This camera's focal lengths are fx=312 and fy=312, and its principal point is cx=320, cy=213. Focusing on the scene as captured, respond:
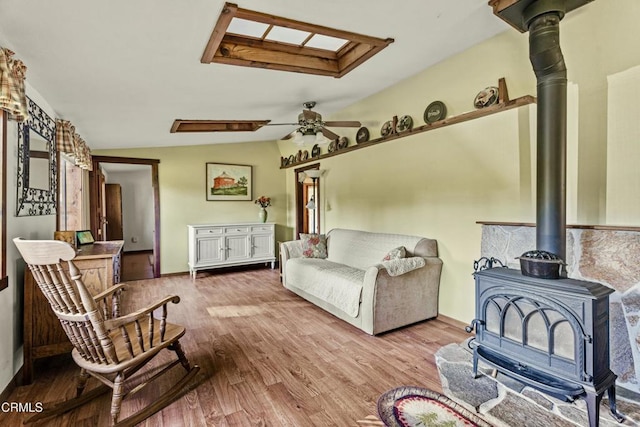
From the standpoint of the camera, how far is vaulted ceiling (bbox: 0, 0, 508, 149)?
5.57ft

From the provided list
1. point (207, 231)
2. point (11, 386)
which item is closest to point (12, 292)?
point (11, 386)

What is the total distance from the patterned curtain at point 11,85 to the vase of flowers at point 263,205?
13.8ft

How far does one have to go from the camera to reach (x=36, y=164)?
8.07 feet

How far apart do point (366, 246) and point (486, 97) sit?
2.00 metres

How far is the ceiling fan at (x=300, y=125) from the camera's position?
346 cm

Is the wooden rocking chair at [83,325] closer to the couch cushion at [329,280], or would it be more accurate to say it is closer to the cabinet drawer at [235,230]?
the couch cushion at [329,280]

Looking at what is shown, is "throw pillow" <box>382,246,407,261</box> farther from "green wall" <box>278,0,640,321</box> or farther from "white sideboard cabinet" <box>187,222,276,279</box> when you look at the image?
"white sideboard cabinet" <box>187,222,276,279</box>

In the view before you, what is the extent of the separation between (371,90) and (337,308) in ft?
8.33

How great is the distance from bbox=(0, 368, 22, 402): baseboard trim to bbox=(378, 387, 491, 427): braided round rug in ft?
7.38

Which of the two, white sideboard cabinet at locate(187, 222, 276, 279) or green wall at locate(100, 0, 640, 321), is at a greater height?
green wall at locate(100, 0, 640, 321)

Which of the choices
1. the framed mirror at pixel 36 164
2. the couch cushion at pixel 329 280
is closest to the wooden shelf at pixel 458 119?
the couch cushion at pixel 329 280

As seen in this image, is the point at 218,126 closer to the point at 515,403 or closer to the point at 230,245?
the point at 230,245

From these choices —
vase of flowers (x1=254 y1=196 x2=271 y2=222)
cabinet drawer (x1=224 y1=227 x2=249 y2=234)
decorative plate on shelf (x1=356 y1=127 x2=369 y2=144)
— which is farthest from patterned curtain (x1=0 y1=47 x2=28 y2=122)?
vase of flowers (x1=254 y1=196 x2=271 y2=222)

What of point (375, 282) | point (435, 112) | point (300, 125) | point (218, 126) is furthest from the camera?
point (218, 126)
